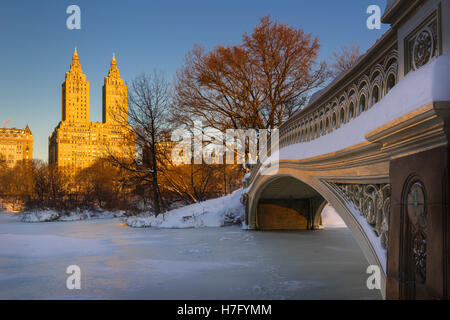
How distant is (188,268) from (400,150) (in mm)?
5707

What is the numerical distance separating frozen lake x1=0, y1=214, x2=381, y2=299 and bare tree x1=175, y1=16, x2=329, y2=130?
829 centimetres

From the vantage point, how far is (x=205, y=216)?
17.0 meters

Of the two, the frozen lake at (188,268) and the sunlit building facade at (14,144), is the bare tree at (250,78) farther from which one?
the sunlit building facade at (14,144)

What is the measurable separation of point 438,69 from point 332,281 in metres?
5.12

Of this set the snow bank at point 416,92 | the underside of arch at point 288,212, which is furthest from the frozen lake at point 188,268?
the snow bank at point 416,92

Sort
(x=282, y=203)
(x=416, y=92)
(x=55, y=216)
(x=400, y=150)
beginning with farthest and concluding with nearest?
(x=55, y=216)
(x=282, y=203)
(x=400, y=150)
(x=416, y=92)

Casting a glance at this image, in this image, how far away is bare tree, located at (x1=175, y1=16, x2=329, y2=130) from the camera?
63.8ft

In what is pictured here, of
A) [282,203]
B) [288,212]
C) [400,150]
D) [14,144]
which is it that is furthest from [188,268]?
[14,144]

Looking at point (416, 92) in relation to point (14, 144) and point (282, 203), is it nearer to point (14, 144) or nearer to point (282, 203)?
point (282, 203)

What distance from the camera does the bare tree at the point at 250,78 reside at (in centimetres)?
1944

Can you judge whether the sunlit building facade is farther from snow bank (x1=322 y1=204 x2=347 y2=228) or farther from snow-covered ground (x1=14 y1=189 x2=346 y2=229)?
snow bank (x1=322 y1=204 x2=347 y2=228)

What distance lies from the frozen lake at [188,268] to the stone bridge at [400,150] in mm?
1983

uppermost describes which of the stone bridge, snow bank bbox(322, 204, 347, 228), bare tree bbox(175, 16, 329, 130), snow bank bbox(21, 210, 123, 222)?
bare tree bbox(175, 16, 329, 130)

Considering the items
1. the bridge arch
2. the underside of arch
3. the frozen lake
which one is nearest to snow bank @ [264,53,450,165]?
the frozen lake
